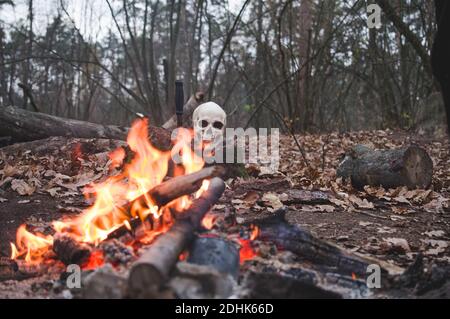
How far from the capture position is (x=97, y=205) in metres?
3.35

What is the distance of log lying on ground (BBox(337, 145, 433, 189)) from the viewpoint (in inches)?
222

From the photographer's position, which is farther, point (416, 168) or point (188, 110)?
point (188, 110)

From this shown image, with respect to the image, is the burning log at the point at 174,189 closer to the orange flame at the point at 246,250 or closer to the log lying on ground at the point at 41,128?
the orange flame at the point at 246,250

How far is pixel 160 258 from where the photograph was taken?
2.22 m

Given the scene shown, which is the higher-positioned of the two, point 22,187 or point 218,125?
point 218,125

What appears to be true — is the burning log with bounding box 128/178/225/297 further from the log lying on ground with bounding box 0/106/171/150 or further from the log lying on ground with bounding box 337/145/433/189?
the log lying on ground with bounding box 0/106/171/150

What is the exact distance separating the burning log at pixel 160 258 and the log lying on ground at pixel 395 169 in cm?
357

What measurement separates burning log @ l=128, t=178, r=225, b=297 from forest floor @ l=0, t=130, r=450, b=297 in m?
0.39

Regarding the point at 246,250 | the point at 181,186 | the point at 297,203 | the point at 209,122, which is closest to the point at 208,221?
the point at 181,186

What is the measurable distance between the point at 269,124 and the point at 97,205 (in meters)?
19.6

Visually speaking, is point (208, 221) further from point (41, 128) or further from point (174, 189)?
point (41, 128)

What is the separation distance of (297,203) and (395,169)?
1.58 metres
